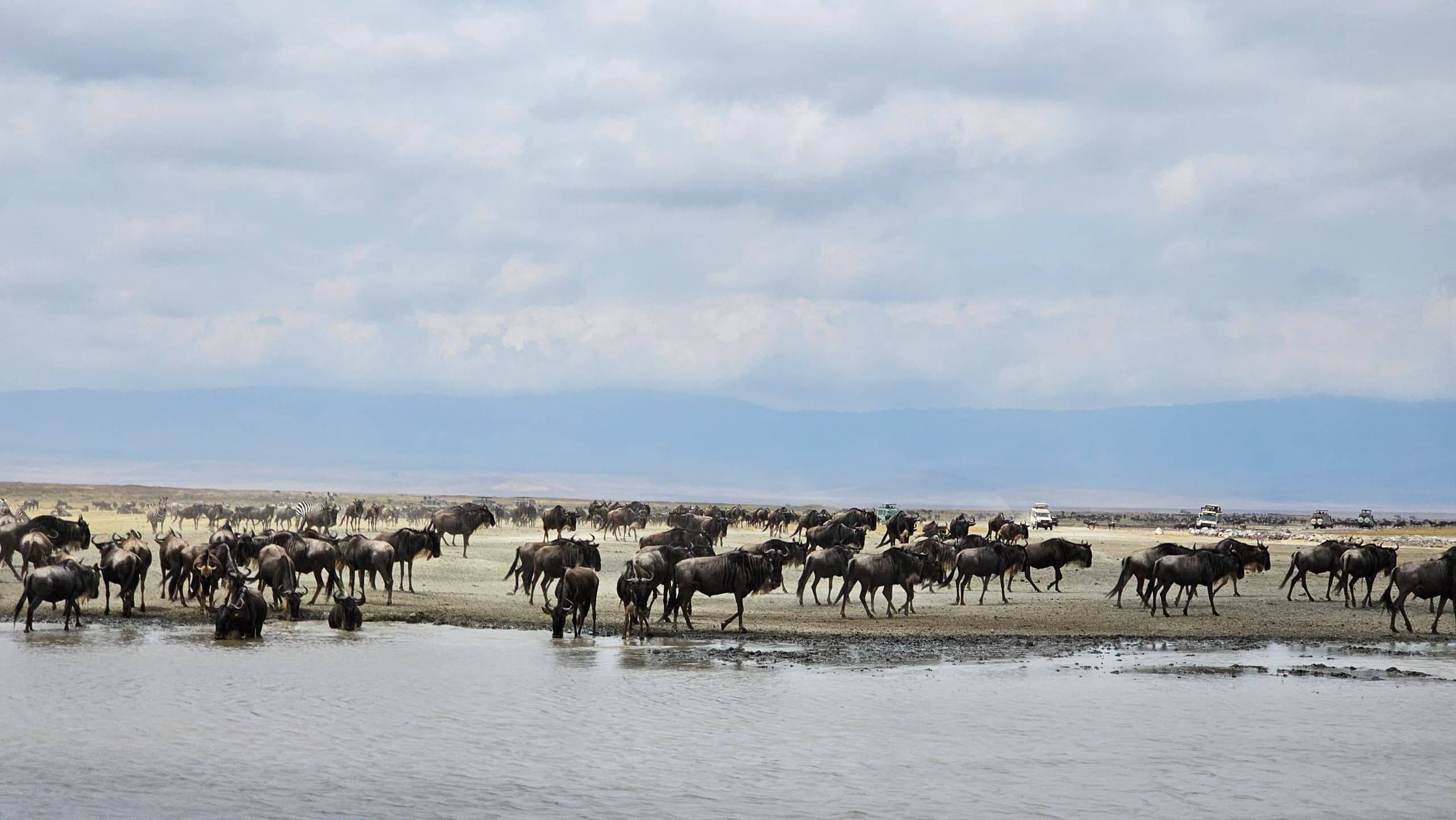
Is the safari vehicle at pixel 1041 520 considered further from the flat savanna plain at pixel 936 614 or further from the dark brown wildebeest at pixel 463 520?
the dark brown wildebeest at pixel 463 520

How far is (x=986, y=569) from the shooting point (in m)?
30.5

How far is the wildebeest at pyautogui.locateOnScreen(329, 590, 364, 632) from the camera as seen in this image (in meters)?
22.9

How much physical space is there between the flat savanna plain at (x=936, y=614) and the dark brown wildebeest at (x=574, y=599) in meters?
0.99

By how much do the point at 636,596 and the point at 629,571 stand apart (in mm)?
565

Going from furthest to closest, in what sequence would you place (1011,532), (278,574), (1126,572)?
(1011,532), (1126,572), (278,574)

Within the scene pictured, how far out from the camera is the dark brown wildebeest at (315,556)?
26750mm

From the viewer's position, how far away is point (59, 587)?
22.0 meters

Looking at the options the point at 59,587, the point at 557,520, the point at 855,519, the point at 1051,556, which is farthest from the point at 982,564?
the point at 557,520

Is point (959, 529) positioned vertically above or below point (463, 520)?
below

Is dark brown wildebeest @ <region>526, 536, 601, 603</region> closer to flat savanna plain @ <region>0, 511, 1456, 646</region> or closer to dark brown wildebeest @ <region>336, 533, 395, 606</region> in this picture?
flat savanna plain @ <region>0, 511, 1456, 646</region>

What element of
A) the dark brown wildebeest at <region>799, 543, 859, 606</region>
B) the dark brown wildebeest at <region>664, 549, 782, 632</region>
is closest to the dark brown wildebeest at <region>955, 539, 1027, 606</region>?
the dark brown wildebeest at <region>799, 543, 859, 606</region>

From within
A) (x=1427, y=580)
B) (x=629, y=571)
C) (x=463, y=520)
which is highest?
(x=463, y=520)

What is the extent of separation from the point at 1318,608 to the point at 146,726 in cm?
2451

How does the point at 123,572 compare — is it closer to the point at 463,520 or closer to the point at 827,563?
the point at 827,563
